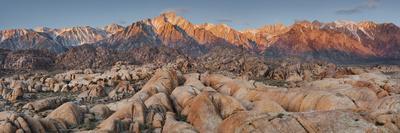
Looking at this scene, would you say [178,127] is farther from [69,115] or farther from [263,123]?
[69,115]

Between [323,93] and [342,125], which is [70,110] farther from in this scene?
[342,125]

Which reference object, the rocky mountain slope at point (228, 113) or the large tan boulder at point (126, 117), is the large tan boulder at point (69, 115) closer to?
the rocky mountain slope at point (228, 113)

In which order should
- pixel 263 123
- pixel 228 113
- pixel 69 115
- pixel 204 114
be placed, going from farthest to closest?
pixel 69 115 → pixel 228 113 → pixel 204 114 → pixel 263 123

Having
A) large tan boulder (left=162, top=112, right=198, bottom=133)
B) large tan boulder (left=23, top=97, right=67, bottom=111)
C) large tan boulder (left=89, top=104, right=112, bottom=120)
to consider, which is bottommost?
large tan boulder (left=23, top=97, right=67, bottom=111)

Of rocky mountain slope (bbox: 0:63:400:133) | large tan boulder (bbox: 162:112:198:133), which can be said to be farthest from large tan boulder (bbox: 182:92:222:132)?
large tan boulder (bbox: 162:112:198:133)

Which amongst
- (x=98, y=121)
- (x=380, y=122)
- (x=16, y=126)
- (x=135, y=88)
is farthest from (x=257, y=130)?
(x=135, y=88)

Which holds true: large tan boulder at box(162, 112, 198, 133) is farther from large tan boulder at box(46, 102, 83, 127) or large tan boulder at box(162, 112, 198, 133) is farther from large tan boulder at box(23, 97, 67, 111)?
large tan boulder at box(23, 97, 67, 111)

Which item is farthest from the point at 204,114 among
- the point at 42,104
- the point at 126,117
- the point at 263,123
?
the point at 42,104

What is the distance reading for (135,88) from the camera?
112500 mm

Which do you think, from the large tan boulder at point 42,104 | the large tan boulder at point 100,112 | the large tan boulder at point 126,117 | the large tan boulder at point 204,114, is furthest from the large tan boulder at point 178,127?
the large tan boulder at point 42,104

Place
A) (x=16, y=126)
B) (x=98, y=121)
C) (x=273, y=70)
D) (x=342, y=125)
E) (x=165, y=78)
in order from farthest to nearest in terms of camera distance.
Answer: (x=273, y=70) → (x=165, y=78) → (x=98, y=121) → (x=16, y=126) → (x=342, y=125)

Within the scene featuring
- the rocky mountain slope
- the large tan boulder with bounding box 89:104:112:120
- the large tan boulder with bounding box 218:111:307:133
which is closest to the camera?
the large tan boulder with bounding box 218:111:307:133

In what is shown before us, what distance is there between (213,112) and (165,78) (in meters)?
31.7

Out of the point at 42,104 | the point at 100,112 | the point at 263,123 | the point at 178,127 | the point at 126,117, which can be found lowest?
the point at 42,104
